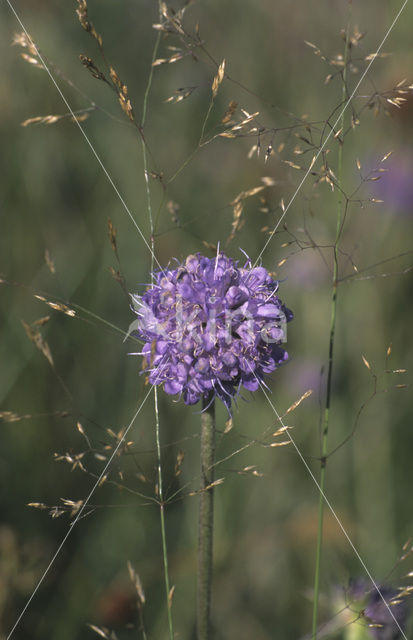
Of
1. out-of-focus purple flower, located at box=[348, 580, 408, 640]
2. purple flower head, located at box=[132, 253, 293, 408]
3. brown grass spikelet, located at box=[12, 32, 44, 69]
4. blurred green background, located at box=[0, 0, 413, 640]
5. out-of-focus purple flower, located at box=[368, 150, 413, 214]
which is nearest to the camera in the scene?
purple flower head, located at box=[132, 253, 293, 408]

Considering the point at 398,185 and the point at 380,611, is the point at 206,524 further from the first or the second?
the point at 398,185

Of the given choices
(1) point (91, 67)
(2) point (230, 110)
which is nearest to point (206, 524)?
(2) point (230, 110)

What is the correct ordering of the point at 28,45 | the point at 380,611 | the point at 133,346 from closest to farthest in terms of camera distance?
the point at 28,45 → the point at 380,611 → the point at 133,346

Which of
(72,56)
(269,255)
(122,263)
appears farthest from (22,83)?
(269,255)

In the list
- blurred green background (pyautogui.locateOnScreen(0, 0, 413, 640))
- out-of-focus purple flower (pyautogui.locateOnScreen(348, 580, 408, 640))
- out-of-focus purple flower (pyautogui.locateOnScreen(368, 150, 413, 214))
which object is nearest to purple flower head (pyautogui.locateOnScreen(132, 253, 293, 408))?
blurred green background (pyautogui.locateOnScreen(0, 0, 413, 640))

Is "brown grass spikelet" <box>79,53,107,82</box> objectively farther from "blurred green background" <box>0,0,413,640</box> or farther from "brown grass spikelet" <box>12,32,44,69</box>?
"blurred green background" <box>0,0,413,640</box>
